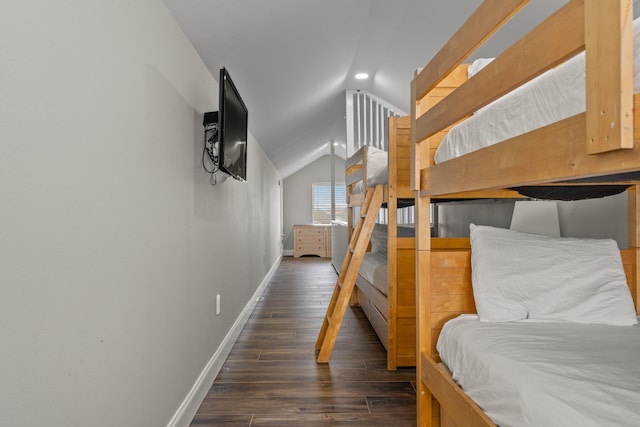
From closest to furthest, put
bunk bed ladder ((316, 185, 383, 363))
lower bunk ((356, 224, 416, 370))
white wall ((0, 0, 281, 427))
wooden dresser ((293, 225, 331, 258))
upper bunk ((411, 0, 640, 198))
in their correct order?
1. upper bunk ((411, 0, 640, 198))
2. white wall ((0, 0, 281, 427))
3. lower bunk ((356, 224, 416, 370))
4. bunk bed ladder ((316, 185, 383, 363))
5. wooden dresser ((293, 225, 331, 258))

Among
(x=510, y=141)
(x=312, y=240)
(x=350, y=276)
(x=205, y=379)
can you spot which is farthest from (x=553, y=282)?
(x=312, y=240)

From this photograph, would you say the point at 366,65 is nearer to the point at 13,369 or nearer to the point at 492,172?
the point at 492,172

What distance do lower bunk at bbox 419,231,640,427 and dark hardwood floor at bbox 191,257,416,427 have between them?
0.41m

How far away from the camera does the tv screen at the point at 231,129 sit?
1799 mm

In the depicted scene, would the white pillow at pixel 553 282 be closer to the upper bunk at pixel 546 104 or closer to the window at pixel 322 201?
the upper bunk at pixel 546 104

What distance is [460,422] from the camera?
1.21 metres

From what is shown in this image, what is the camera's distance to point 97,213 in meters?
1.07

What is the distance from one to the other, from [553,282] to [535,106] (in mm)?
856

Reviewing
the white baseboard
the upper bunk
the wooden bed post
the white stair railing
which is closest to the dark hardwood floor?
the white baseboard

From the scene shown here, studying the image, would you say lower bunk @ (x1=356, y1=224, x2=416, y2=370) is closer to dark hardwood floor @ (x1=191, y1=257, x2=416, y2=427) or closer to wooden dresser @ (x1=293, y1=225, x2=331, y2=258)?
dark hardwood floor @ (x1=191, y1=257, x2=416, y2=427)

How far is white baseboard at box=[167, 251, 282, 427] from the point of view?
172 centimetres

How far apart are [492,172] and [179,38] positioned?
1.49 m

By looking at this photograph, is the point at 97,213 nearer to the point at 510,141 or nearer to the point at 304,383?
the point at 510,141

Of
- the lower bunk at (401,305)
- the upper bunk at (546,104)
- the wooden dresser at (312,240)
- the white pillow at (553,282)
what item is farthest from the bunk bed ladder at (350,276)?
the wooden dresser at (312,240)
